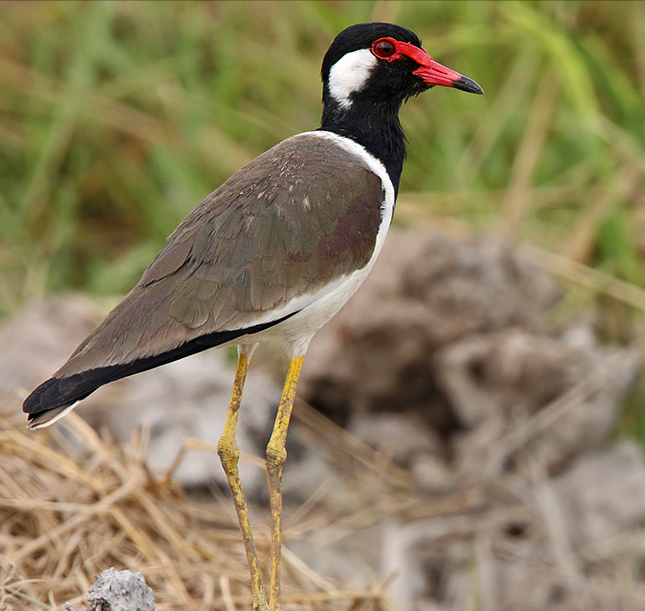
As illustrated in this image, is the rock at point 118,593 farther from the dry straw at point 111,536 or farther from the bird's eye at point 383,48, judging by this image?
the bird's eye at point 383,48

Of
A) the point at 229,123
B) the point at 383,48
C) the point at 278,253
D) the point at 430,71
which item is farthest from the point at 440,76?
the point at 229,123

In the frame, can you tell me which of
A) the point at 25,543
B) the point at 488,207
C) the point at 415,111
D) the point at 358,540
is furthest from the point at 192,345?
the point at 415,111

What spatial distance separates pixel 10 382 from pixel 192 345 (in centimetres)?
183

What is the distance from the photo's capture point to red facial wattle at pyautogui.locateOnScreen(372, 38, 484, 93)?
8.99 feet

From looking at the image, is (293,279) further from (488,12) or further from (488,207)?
(488,12)

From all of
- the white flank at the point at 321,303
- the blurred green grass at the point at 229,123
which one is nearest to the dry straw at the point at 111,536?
the white flank at the point at 321,303

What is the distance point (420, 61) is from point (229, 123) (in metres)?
2.87

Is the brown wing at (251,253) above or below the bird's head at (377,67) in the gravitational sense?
below

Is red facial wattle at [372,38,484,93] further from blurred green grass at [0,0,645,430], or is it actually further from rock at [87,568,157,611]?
blurred green grass at [0,0,645,430]

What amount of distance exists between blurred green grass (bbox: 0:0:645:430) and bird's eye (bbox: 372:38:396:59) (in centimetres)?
213

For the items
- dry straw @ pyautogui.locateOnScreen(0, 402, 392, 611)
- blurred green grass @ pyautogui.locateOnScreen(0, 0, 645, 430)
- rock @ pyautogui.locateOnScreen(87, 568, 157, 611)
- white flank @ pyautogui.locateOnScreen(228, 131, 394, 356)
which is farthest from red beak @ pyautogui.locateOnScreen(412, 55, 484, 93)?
blurred green grass @ pyautogui.locateOnScreen(0, 0, 645, 430)

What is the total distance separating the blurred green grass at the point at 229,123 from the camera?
5086 millimetres

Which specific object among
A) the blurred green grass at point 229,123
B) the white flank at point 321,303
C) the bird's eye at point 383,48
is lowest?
the white flank at point 321,303

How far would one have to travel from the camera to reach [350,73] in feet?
9.01
